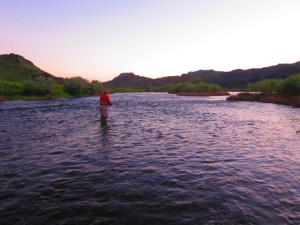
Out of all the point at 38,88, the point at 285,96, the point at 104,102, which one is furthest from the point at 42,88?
the point at 285,96

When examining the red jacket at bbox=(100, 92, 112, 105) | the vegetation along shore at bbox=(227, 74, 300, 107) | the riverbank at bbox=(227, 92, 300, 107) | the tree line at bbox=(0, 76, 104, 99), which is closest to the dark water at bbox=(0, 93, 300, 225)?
the red jacket at bbox=(100, 92, 112, 105)

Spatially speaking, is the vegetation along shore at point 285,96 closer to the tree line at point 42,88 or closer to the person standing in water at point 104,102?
the person standing in water at point 104,102

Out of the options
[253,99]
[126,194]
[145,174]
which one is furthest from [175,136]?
[253,99]

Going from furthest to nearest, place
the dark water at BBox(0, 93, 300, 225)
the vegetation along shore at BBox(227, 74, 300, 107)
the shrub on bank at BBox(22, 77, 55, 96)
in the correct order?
the shrub on bank at BBox(22, 77, 55, 96), the vegetation along shore at BBox(227, 74, 300, 107), the dark water at BBox(0, 93, 300, 225)

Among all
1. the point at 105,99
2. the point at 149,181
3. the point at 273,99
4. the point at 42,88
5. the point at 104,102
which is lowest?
the point at 273,99

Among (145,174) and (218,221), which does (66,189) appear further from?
(218,221)

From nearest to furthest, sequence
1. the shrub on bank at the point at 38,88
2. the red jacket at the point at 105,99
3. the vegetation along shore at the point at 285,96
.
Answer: the red jacket at the point at 105,99 < the vegetation along shore at the point at 285,96 < the shrub on bank at the point at 38,88

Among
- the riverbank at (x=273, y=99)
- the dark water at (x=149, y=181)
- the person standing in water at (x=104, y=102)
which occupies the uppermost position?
the person standing in water at (x=104, y=102)

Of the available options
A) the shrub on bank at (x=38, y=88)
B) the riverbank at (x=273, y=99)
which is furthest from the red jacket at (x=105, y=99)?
the shrub on bank at (x=38, y=88)

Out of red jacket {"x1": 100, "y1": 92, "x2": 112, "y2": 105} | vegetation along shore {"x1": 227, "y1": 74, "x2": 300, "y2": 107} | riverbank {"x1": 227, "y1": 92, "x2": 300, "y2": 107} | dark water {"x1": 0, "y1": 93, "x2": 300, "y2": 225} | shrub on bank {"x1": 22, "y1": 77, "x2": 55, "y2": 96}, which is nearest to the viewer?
dark water {"x1": 0, "y1": 93, "x2": 300, "y2": 225}

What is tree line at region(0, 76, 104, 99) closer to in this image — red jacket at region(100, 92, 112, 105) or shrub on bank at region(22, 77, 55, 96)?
shrub on bank at region(22, 77, 55, 96)

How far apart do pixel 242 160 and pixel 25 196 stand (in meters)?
10.0

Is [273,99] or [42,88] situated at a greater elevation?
[42,88]

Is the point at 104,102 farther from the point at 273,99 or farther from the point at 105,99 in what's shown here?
the point at 273,99
